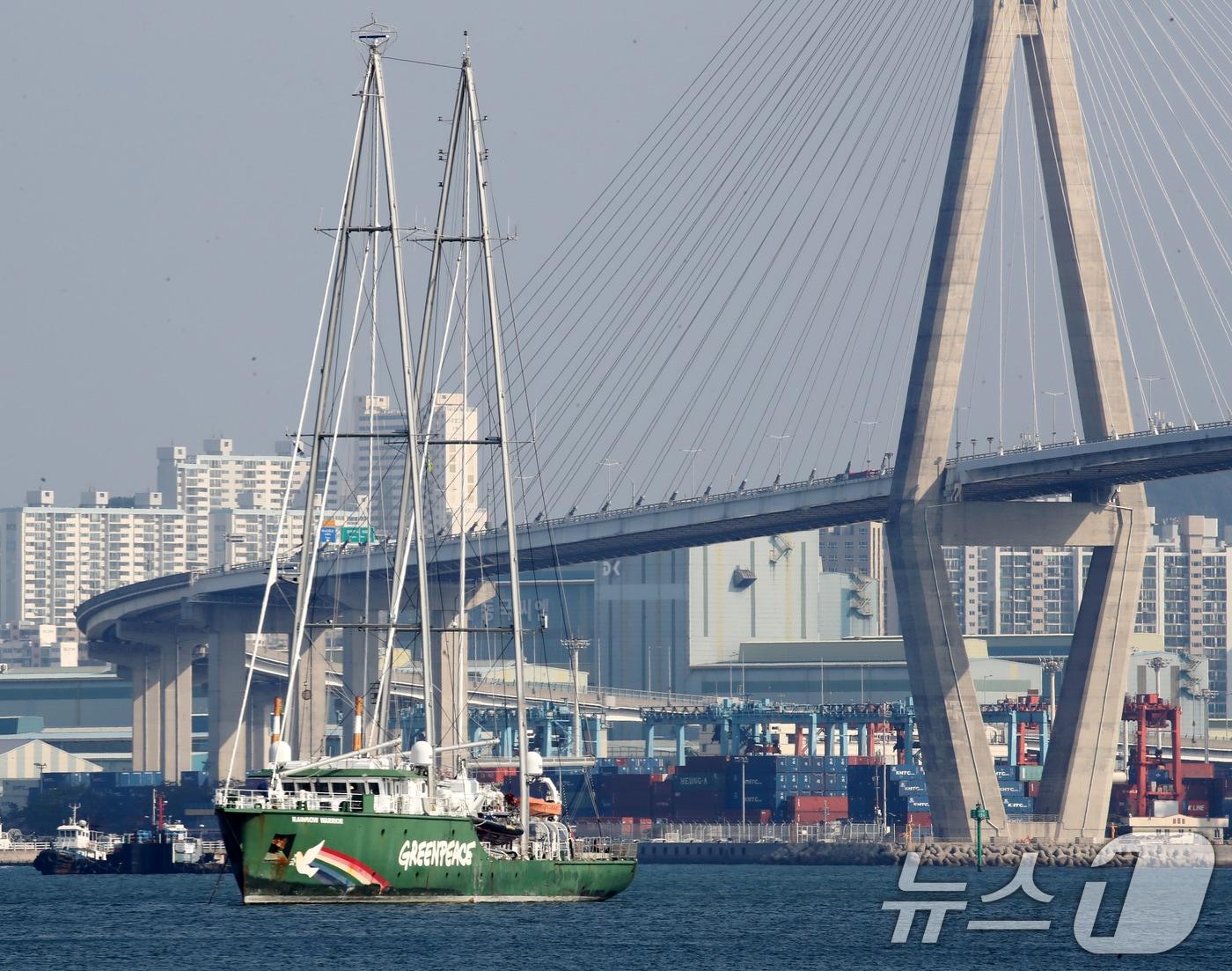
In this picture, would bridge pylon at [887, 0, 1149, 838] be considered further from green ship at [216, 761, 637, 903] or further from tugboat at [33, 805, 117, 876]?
green ship at [216, 761, 637, 903]

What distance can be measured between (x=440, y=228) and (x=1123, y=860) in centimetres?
4996

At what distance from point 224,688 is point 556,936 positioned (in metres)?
81.8

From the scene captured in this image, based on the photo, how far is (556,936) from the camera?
4756 cm

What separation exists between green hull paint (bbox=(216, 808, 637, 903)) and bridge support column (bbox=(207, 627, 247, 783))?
81424mm

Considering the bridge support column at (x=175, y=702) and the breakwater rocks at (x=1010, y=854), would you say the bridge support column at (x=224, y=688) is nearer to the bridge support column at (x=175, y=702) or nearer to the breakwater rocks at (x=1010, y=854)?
the bridge support column at (x=175, y=702)

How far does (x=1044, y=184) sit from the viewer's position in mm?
78312

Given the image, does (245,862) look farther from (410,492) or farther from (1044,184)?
(1044,184)

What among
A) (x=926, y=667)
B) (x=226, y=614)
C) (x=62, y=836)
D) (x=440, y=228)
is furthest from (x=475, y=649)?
(x=440, y=228)

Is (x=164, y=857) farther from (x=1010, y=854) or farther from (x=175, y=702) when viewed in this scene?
(x=175, y=702)

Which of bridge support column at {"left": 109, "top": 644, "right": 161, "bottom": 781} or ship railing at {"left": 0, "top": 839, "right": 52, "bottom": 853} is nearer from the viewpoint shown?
ship railing at {"left": 0, "top": 839, "right": 52, "bottom": 853}

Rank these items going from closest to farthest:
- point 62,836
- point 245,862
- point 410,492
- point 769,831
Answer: point 245,862, point 410,492, point 62,836, point 769,831

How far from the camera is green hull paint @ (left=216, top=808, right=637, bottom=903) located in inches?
1748

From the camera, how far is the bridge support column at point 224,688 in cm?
12712

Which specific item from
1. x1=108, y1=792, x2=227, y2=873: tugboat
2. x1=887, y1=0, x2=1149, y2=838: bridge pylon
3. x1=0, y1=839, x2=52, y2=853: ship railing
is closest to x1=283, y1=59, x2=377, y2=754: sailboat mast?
x1=887, y1=0, x2=1149, y2=838: bridge pylon
